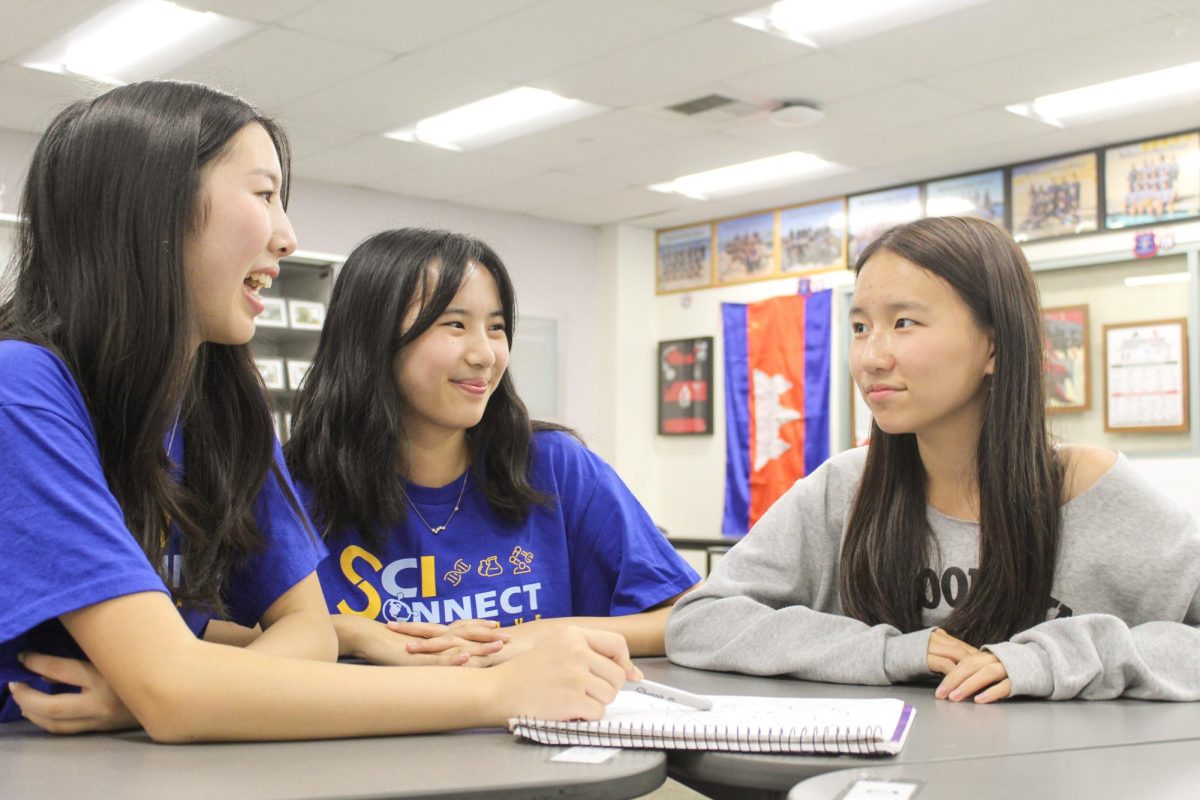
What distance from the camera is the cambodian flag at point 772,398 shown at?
7148mm

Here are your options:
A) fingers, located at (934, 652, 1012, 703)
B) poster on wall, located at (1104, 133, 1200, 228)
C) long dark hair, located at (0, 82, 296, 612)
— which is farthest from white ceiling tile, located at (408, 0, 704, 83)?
fingers, located at (934, 652, 1012, 703)

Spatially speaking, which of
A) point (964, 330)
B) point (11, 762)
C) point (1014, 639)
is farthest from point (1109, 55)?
point (11, 762)

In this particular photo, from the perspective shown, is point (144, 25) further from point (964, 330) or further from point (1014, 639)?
point (1014, 639)

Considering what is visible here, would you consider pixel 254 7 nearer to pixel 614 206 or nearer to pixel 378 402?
pixel 378 402

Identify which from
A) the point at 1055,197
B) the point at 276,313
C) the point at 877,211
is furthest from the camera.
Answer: the point at 877,211

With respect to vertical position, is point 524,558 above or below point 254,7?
below

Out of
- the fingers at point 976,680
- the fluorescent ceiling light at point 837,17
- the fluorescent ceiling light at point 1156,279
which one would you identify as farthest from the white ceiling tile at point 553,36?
the fingers at point 976,680

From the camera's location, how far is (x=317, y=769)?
926mm

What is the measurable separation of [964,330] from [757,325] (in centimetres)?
600

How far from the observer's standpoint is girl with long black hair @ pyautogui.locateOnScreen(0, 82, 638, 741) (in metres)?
1.03

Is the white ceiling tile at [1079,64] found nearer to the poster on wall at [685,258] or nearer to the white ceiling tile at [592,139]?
the white ceiling tile at [592,139]

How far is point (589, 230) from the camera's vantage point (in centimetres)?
823

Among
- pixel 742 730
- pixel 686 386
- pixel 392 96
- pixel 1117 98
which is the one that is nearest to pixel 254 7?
pixel 392 96

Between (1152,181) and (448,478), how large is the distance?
498cm
